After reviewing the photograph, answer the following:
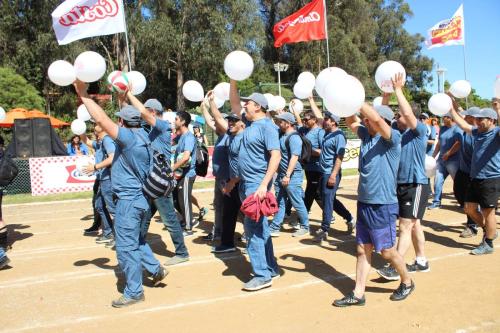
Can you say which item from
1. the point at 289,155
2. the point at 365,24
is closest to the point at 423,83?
the point at 365,24

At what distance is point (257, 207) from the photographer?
446 centimetres

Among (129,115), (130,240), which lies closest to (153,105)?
(129,115)

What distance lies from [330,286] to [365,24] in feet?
142

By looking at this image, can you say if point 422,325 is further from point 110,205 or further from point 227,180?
point 110,205

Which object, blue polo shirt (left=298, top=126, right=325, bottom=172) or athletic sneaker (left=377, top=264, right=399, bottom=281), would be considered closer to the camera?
athletic sneaker (left=377, top=264, right=399, bottom=281)

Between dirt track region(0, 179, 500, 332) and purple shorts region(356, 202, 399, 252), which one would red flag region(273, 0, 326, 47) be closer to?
dirt track region(0, 179, 500, 332)

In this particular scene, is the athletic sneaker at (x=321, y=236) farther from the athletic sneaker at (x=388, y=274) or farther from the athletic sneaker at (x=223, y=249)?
the athletic sneaker at (x=388, y=274)

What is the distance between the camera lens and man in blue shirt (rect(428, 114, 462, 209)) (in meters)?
8.45

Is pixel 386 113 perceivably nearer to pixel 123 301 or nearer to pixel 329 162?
pixel 329 162

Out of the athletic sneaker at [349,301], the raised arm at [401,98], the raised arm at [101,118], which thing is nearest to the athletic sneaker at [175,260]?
the raised arm at [101,118]

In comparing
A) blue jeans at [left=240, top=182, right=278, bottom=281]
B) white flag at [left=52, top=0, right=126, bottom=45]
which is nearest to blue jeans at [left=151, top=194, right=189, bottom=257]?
blue jeans at [left=240, top=182, right=278, bottom=281]

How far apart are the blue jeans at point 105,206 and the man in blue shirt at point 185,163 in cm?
105

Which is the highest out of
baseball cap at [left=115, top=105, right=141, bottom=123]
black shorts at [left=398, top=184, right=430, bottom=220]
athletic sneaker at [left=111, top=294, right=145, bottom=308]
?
baseball cap at [left=115, top=105, right=141, bottom=123]

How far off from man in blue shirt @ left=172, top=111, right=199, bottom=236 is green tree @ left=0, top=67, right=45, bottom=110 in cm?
1856
